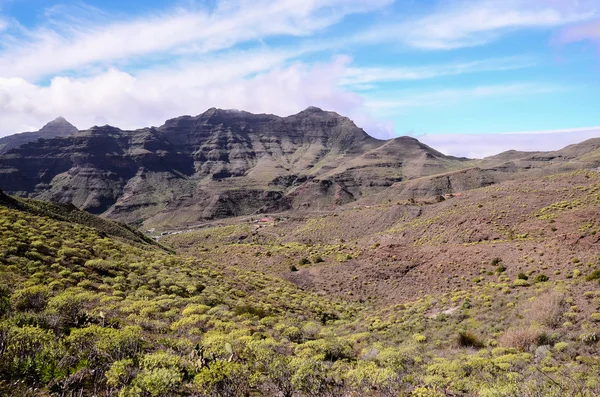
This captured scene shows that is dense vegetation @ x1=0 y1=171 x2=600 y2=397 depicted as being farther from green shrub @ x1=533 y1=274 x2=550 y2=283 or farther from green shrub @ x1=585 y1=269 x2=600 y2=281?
green shrub @ x1=533 y1=274 x2=550 y2=283

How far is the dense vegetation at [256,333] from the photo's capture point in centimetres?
816

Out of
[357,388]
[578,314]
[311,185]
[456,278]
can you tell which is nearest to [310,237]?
[456,278]

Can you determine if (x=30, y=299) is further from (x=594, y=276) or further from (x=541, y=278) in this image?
(x=541, y=278)

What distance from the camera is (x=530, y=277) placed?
25.6 meters

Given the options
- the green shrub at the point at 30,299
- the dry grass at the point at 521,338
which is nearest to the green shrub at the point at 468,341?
the dry grass at the point at 521,338

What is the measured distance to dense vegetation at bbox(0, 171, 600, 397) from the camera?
816cm

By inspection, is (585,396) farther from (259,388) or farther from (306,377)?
(259,388)

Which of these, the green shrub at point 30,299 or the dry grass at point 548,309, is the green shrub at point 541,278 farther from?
the green shrub at point 30,299

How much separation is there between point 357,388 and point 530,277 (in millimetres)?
23557

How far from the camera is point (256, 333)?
14.8 meters

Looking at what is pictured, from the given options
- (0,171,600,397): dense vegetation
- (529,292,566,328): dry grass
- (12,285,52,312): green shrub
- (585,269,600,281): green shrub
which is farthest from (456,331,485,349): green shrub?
(12,285,52,312): green shrub

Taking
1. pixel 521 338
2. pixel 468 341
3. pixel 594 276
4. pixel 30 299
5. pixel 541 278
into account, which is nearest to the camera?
pixel 30 299

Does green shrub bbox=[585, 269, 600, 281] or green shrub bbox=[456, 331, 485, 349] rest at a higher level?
green shrub bbox=[585, 269, 600, 281]

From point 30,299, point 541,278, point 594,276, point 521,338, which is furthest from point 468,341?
point 30,299
